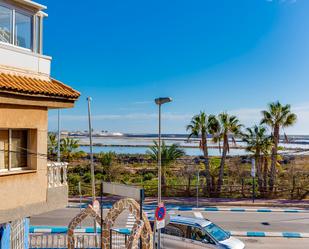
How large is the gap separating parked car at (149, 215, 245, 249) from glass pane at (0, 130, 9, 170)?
7.48 m

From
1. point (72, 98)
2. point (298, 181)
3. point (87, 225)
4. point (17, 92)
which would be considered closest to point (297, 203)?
point (298, 181)

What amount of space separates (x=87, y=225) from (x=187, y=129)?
1314 centimetres

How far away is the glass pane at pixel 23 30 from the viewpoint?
986 centimetres

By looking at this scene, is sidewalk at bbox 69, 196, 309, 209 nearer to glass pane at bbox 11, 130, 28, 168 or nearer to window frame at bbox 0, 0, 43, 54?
glass pane at bbox 11, 130, 28, 168

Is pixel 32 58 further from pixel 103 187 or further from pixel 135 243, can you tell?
pixel 135 243

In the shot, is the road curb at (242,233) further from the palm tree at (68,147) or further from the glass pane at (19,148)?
the palm tree at (68,147)

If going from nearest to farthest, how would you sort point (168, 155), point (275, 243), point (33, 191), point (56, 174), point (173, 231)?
point (33, 191) < point (56, 174) < point (173, 231) < point (275, 243) < point (168, 155)

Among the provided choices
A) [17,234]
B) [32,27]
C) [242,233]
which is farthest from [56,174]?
[242,233]

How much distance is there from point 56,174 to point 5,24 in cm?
439

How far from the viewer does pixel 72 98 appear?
1055 cm

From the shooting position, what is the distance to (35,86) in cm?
956

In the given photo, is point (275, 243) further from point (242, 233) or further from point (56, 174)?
point (56, 174)

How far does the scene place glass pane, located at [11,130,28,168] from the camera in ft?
31.4

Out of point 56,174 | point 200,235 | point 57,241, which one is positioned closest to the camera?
point 56,174
